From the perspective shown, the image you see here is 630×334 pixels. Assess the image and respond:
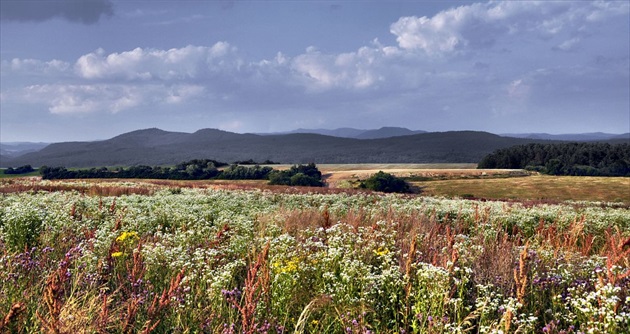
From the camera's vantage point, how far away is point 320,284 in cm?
607

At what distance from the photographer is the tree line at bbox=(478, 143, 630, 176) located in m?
91.2

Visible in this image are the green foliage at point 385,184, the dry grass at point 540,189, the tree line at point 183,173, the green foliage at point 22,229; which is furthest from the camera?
the tree line at point 183,173

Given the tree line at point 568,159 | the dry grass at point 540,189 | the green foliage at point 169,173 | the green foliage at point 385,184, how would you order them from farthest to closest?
the tree line at point 568,159
the green foliage at point 169,173
the green foliage at point 385,184
the dry grass at point 540,189

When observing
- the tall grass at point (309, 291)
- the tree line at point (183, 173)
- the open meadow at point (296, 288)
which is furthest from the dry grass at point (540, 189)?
the tall grass at point (309, 291)

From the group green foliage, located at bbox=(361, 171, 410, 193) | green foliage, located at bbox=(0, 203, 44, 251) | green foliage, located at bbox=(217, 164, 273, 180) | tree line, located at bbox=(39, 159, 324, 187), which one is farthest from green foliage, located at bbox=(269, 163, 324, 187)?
green foliage, located at bbox=(0, 203, 44, 251)

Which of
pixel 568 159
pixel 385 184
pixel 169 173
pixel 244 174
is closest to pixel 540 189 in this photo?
pixel 385 184

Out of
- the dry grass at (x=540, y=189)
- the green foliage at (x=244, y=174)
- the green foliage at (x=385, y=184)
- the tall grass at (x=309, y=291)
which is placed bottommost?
the dry grass at (x=540, y=189)

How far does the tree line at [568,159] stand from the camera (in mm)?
91188

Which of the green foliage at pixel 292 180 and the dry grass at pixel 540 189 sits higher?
the green foliage at pixel 292 180

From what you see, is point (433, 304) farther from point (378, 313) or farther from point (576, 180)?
point (576, 180)

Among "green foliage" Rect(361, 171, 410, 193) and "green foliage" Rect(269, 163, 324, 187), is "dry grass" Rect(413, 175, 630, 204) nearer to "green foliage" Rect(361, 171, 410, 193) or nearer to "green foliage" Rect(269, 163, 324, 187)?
"green foliage" Rect(361, 171, 410, 193)

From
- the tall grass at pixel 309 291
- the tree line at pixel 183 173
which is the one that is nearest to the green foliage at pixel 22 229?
the tall grass at pixel 309 291

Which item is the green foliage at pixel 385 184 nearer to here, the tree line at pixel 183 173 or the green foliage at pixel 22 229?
the tree line at pixel 183 173

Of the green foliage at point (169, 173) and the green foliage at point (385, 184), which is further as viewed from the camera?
the green foliage at point (169, 173)
